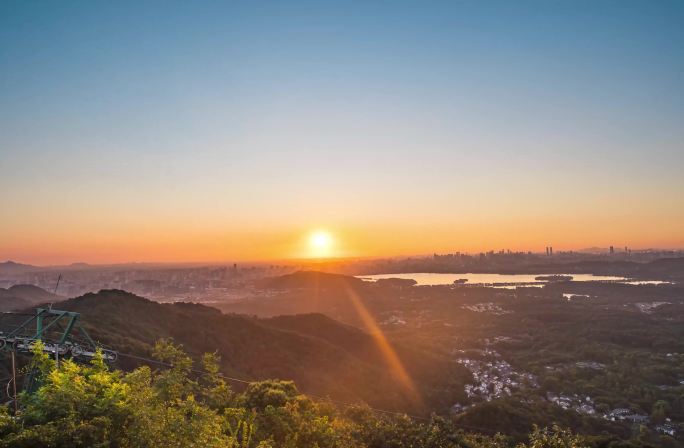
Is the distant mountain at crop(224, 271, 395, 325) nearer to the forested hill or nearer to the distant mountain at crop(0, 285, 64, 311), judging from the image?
the distant mountain at crop(0, 285, 64, 311)

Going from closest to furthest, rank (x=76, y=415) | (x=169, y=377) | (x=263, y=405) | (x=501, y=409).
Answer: (x=76, y=415)
(x=169, y=377)
(x=263, y=405)
(x=501, y=409)

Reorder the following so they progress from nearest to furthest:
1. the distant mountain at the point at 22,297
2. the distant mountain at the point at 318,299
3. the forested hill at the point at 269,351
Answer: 1. the forested hill at the point at 269,351
2. the distant mountain at the point at 22,297
3. the distant mountain at the point at 318,299

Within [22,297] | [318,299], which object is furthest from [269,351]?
[22,297]

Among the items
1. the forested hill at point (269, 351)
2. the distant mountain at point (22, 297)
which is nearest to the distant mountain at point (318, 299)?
the distant mountain at point (22, 297)

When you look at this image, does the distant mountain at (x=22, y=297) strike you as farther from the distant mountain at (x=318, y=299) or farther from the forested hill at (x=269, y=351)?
the forested hill at (x=269, y=351)

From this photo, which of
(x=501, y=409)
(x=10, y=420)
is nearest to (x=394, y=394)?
(x=501, y=409)

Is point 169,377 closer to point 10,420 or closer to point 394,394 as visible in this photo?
point 10,420
